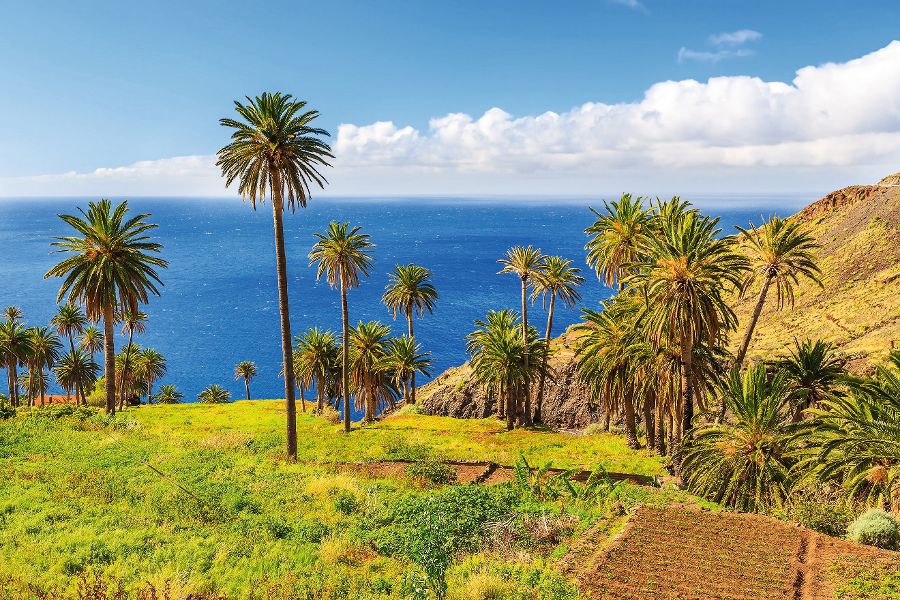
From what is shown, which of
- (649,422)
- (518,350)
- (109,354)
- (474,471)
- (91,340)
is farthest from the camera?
(91,340)

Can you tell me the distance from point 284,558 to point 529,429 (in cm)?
3652

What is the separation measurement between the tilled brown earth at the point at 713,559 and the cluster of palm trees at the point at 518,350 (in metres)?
30.1

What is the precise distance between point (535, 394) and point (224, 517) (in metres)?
44.5

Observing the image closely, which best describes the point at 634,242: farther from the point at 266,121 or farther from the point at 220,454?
the point at 220,454

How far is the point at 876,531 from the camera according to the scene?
15000 mm

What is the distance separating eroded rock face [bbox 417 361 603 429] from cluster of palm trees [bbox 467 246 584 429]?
1.71 metres

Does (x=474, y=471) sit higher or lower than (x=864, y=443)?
lower

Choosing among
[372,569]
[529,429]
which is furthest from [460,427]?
[372,569]

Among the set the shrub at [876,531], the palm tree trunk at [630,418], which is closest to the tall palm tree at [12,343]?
the palm tree trunk at [630,418]

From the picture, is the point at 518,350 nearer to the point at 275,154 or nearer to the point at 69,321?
the point at 275,154

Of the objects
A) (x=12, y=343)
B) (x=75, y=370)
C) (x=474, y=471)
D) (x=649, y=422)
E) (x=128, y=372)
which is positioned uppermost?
(x=12, y=343)

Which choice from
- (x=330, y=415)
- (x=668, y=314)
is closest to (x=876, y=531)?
(x=668, y=314)

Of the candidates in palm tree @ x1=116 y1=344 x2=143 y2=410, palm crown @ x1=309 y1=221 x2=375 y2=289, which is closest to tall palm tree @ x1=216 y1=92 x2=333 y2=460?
palm crown @ x1=309 y1=221 x2=375 y2=289

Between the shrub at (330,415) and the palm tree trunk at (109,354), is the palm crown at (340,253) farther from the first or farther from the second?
the shrub at (330,415)
